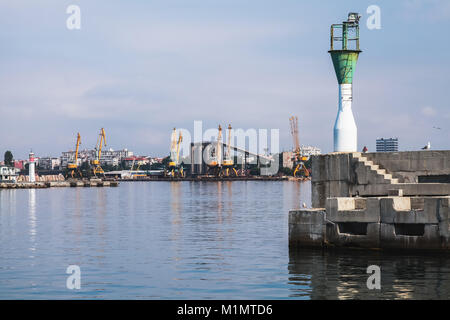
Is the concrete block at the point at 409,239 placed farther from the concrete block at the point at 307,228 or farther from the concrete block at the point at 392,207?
the concrete block at the point at 307,228

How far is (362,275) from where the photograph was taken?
21.9 m

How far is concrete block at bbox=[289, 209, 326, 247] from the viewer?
85.6ft

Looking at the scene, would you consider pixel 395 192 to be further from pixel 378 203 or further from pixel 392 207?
pixel 392 207

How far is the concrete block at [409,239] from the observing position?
23.8 meters

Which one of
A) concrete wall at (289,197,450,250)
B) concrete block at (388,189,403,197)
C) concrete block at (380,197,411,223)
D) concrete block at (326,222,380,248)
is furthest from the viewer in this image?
concrete block at (388,189,403,197)

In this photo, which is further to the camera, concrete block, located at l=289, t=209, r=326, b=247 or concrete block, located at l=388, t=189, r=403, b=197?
concrete block, located at l=289, t=209, r=326, b=247

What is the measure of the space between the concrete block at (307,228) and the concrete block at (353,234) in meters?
0.38

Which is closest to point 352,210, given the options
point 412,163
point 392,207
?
point 392,207

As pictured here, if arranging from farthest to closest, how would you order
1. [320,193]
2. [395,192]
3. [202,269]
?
[320,193] → [395,192] → [202,269]

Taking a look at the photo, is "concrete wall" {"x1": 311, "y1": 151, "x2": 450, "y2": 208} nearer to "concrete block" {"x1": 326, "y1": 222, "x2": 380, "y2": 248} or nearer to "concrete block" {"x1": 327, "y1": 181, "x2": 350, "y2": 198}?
"concrete block" {"x1": 327, "y1": 181, "x2": 350, "y2": 198}

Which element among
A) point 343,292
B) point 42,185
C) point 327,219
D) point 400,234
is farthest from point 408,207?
point 42,185

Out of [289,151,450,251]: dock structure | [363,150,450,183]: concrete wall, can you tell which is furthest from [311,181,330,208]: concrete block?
[363,150,450,183]: concrete wall

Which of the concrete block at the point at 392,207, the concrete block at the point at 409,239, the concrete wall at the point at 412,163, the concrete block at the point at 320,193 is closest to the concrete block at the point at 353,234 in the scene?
the concrete block at the point at 409,239

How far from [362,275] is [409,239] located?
3.32 metres
